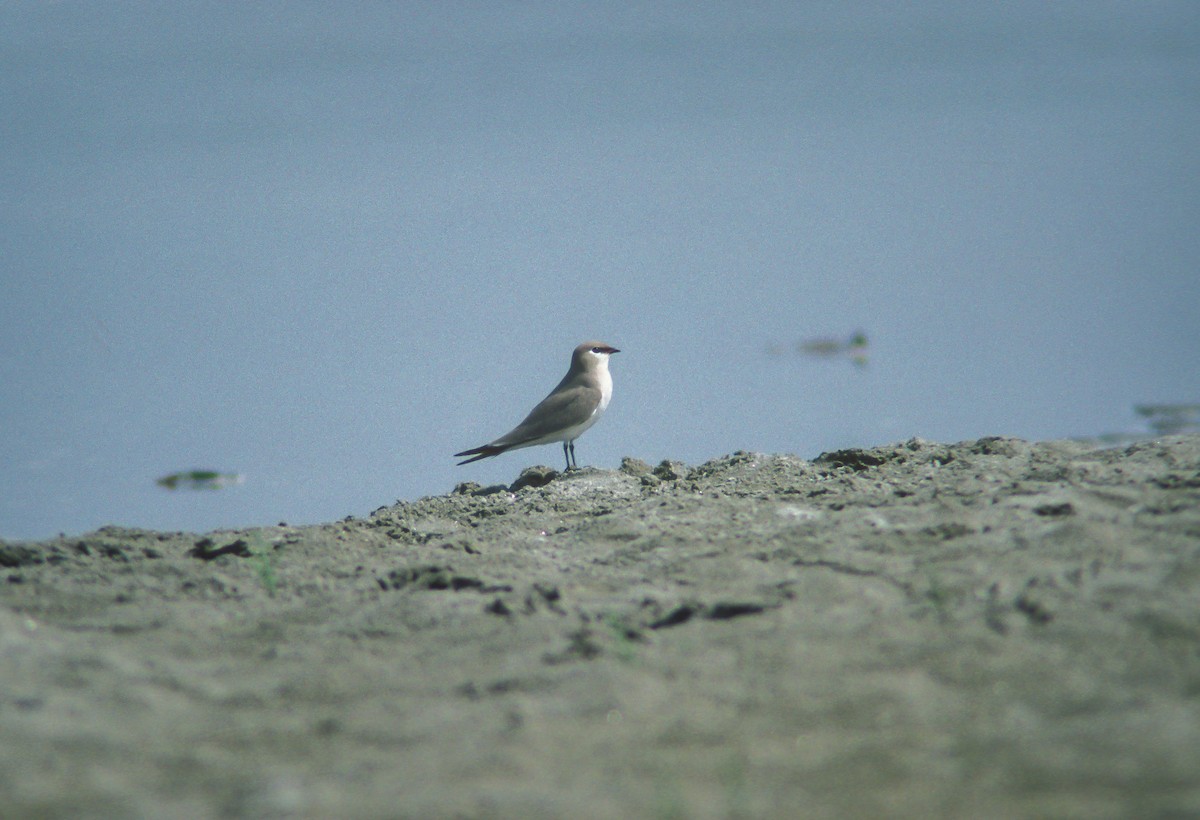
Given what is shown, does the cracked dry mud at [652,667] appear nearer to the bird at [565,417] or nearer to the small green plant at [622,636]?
the small green plant at [622,636]

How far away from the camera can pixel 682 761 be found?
69.2 inches

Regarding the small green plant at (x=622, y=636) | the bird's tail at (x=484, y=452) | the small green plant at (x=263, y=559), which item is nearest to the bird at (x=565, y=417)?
the bird's tail at (x=484, y=452)

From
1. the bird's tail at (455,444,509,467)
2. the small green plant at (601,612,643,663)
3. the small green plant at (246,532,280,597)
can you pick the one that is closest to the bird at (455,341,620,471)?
the bird's tail at (455,444,509,467)

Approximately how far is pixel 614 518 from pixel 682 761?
2.36 metres

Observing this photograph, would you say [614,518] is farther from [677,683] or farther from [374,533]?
[677,683]

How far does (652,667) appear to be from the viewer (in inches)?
87.3

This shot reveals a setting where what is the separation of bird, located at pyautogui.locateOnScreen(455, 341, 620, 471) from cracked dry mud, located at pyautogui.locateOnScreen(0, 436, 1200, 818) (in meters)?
3.30

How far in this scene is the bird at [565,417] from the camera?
7215mm

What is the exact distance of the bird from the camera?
721 cm

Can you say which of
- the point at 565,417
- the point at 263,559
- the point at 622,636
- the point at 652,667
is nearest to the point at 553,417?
the point at 565,417

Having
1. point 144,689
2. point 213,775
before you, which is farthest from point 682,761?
point 144,689

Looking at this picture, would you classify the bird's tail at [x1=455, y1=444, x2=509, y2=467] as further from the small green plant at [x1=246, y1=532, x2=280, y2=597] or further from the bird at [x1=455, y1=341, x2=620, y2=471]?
the small green plant at [x1=246, y1=532, x2=280, y2=597]

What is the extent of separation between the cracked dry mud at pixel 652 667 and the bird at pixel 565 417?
330 cm

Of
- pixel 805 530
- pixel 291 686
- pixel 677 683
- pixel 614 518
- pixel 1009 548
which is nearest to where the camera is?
pixel 677 683
